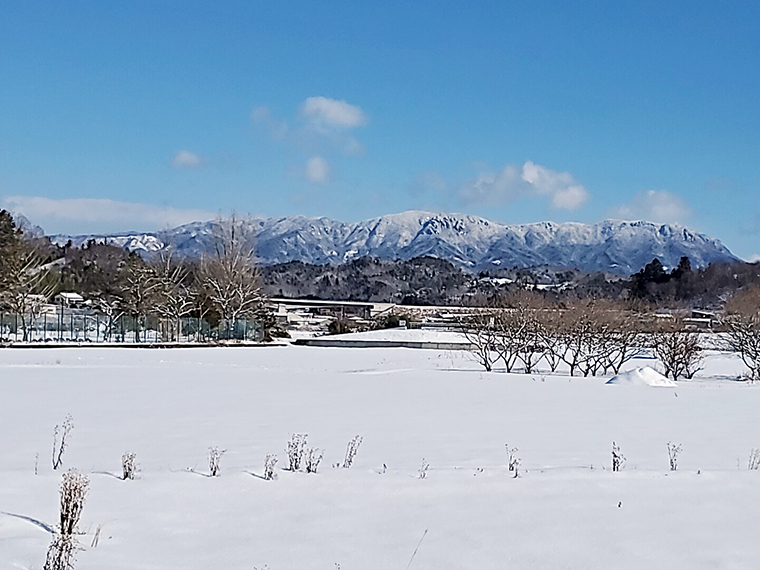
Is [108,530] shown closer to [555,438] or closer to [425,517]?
[425,517]

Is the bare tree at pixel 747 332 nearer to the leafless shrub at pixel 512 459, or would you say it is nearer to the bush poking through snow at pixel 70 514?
the leafless shrub at pixel 512 459

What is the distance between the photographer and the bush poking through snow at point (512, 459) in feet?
23.6

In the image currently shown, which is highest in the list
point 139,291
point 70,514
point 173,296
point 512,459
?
point 139,291

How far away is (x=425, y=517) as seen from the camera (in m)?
5.69

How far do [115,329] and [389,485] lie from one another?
42.2 m

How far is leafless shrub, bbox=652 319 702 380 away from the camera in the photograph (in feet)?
91.0

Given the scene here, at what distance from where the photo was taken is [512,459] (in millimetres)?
8242

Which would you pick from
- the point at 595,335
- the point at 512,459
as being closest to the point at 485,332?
the point at 595,335

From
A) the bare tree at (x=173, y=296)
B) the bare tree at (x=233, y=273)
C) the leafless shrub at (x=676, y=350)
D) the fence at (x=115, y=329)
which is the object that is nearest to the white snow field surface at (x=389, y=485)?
the leafless shrub at (x=676, y=350)

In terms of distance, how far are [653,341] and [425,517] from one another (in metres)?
26.1

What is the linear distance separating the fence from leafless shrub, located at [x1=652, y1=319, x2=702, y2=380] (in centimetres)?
2762

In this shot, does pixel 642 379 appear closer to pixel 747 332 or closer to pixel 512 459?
pixel 747 332

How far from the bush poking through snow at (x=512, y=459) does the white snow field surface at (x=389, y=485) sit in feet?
0.40

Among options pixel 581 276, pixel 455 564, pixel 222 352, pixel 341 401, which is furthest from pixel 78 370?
pixel 581 276
